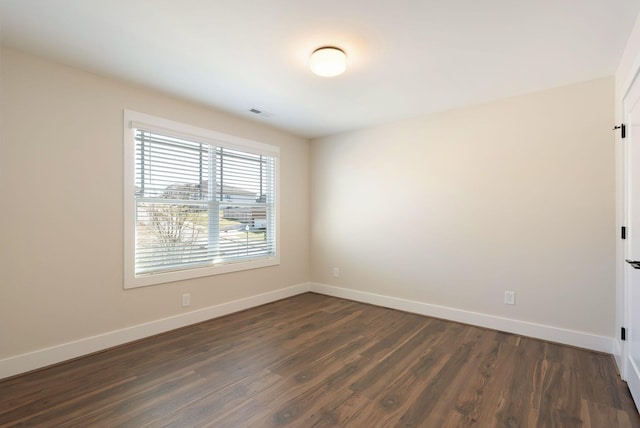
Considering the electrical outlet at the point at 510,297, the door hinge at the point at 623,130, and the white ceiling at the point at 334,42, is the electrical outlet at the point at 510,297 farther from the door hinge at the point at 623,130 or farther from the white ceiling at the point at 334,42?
the white ceiling at the point at 334,42

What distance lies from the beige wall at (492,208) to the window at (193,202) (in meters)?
1.19

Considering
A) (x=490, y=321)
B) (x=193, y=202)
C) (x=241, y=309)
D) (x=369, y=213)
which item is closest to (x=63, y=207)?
(x=193, y=202)

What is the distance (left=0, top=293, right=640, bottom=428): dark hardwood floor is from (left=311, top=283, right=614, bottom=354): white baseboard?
0.11m

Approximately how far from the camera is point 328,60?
2.29 metres

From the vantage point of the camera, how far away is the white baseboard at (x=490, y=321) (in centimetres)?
278

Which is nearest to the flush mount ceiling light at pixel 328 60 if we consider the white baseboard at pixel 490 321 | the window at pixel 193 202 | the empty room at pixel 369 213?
the empty room at pixel 369 213

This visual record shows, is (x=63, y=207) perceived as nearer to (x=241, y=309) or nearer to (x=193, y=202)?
(x=193, y=202)

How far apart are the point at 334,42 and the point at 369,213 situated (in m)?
2.48

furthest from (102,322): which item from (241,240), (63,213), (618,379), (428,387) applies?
(618,379)

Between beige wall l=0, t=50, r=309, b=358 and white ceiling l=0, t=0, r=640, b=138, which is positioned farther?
beige wall l=0, t=50, r=309, b=358

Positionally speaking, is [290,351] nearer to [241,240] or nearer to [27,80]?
[241,240]

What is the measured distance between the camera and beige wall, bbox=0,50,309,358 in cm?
234

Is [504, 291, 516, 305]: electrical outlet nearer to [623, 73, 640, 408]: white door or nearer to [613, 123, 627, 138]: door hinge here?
[623, 73, 640, 408]: white door

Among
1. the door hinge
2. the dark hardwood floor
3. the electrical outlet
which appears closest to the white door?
the door hinge
